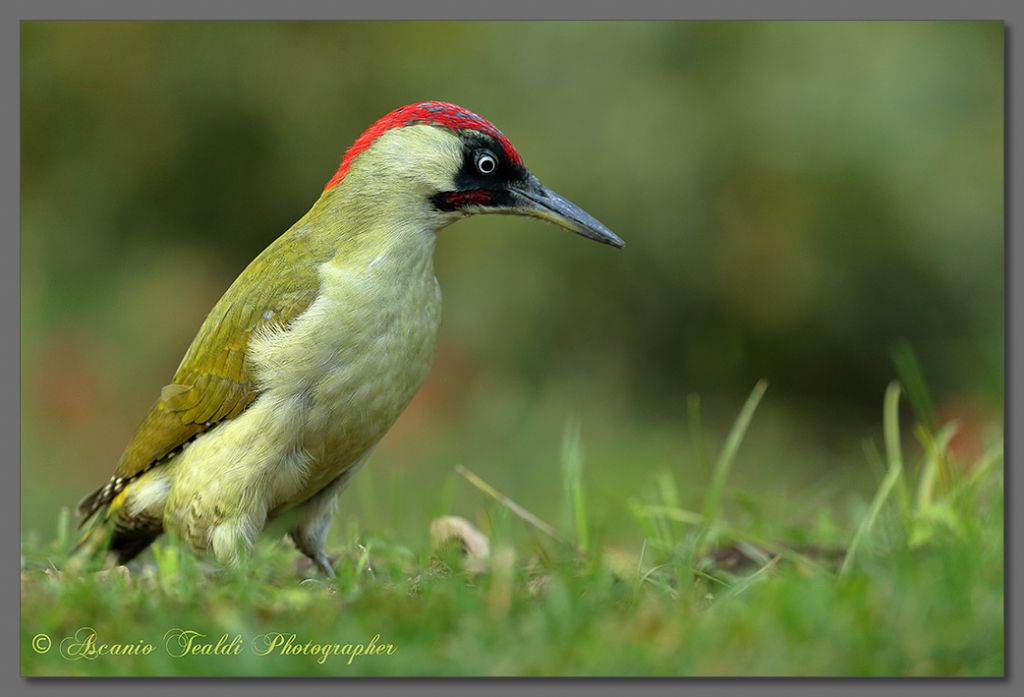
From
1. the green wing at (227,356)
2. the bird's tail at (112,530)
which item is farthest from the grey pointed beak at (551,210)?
the bird's tail at (112,530)

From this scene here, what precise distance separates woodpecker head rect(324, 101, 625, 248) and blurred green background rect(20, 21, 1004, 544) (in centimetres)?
179

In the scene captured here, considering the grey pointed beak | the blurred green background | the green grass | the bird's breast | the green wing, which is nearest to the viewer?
the green grass

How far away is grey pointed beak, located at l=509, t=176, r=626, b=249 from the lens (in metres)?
4.07

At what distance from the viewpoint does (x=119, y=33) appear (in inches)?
216

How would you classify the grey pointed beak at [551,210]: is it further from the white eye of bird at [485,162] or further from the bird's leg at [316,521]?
the bird's leg at [316,521]

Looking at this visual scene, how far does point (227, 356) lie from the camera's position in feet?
13.1

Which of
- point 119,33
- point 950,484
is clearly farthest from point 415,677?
point 119,33

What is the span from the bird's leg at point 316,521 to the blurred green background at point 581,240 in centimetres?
125

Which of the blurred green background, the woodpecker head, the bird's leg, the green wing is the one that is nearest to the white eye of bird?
the woodpecker head

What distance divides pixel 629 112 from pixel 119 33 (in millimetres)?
2521

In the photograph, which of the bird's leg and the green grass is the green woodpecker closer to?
the bird's leg

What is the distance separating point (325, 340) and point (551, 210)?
82 centimetres

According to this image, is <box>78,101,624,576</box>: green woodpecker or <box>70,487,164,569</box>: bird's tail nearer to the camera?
<box>78,101,624,576</box>: green woodpecker

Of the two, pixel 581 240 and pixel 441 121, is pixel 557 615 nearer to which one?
pixel 441 121
